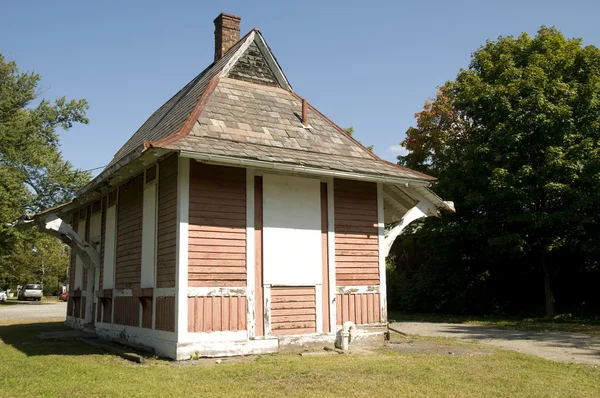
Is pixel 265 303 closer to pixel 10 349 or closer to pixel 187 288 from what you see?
pixel 187 288

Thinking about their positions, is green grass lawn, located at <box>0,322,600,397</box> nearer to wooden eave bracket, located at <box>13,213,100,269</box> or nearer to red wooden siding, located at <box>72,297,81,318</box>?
wooden eave bracket, located at <box>13,213,100,269</box>

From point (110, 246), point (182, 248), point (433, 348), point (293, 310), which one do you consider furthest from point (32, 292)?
point (433, 348)

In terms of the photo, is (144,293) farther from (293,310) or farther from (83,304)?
(83,304)

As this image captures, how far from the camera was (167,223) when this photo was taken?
1085 cm

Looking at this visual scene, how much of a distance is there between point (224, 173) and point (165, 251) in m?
1.90

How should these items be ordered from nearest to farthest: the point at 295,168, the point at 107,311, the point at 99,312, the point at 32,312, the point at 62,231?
1. the point at 295,168
2. the point at 62,231
3. the point at 107,311
4. the point at 99,312
5. the point at 32,312

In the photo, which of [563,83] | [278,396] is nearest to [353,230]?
[278,396]

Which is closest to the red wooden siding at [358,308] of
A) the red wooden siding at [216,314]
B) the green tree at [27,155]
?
the red wooden siding at [216,314]

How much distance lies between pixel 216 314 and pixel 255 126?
167 inches

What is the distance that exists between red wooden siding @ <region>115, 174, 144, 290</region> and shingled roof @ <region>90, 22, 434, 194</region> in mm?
819

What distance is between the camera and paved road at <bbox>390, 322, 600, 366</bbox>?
427 inches

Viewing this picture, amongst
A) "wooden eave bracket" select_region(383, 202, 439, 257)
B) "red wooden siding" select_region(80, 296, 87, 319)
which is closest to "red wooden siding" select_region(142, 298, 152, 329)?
"wooden eave bracket" select_region(383, 202, 439, 257)

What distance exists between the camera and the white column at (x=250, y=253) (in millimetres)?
10719

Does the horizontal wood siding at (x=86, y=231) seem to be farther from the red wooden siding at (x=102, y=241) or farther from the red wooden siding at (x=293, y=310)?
the red wooden siding at (x=293, y=310)
